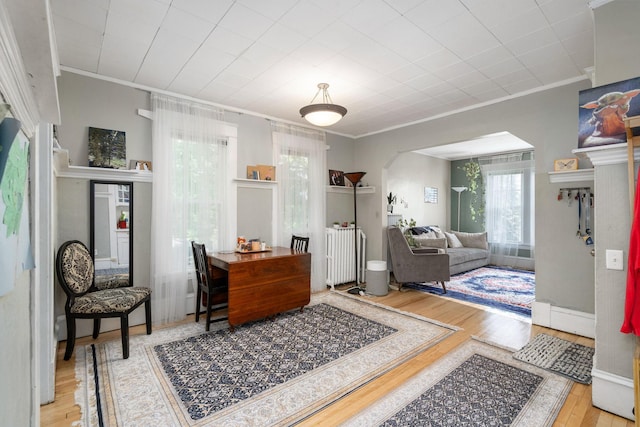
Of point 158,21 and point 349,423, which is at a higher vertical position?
point 158,21

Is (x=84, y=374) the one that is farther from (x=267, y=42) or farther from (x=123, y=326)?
(x=267, y=42)

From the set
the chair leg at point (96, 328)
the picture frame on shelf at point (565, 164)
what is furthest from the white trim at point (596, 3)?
the chair leg at point (96, 328)

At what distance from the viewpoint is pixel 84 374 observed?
2.21 meters

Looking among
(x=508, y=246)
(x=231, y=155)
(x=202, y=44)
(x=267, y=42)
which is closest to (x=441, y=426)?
(x=267, y=42)

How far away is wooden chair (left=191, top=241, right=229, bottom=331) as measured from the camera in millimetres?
2969

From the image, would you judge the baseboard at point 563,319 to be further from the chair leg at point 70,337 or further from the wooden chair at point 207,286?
the chair leg at point 70,337

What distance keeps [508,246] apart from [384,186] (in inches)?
137

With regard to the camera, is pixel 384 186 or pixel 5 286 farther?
pixel 384 186

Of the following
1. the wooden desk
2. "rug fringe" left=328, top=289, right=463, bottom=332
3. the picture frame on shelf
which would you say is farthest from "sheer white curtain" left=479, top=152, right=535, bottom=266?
the wooden desk

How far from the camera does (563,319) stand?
10.0 ft

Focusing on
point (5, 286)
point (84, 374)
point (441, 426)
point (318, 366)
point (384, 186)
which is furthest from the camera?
point (384, 186)

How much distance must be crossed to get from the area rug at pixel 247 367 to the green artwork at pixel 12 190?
1.47m

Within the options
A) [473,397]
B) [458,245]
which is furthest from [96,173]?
[458,245]

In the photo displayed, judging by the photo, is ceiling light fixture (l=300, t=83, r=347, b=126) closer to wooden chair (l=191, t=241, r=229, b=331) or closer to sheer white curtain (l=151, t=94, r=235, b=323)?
sheer white curtain (l=151, t=94, r=235, b=323)
